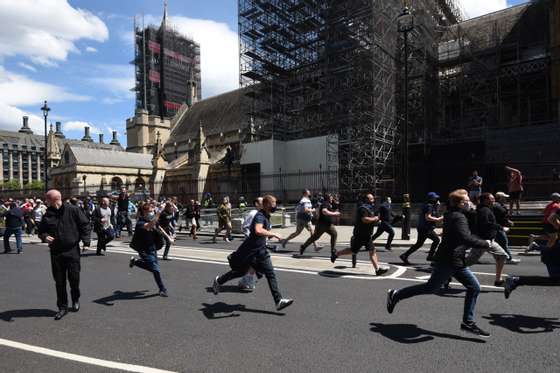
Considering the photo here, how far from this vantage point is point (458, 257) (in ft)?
14.1

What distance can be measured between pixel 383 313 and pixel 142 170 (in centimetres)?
5484

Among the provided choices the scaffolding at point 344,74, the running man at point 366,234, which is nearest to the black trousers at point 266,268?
the running man at point 366,234

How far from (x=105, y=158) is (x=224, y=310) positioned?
54.1 metres

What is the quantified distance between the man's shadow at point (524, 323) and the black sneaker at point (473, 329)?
1.59ft

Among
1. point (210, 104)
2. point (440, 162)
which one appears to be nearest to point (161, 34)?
point (210, 104)

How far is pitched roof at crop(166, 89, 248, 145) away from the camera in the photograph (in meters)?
52.2

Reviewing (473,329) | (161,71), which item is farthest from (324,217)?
(161,71)

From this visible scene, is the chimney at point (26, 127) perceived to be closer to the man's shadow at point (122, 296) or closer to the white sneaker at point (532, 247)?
the man's shadow at point (122, 296)

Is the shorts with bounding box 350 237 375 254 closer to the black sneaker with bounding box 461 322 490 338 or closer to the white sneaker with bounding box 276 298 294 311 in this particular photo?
the white sneaker with bounding box 276 298 294 311

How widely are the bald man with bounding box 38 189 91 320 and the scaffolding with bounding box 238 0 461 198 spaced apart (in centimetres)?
1958

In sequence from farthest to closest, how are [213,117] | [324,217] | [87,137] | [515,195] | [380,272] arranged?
[87,137]
[213,117]
[515,195]
[324,217]
[380,272]

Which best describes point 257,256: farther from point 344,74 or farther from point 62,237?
point 344,74

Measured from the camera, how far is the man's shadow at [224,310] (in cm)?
518

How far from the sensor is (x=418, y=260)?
927cm
